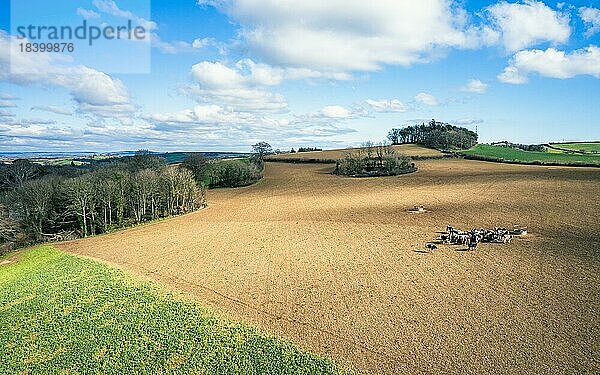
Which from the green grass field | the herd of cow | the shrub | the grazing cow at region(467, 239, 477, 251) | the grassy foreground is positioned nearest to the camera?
the grassy foreground

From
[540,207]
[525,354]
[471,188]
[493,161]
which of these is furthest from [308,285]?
[493,161]

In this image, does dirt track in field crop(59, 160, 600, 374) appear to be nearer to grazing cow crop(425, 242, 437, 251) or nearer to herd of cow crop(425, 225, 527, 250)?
grazing cow crop(425, 242, 437, 251)

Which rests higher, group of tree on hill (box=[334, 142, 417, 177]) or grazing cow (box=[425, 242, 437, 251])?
group of tree on hill (box=[334, 142, 417, 177])

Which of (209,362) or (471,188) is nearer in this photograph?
(209,362)

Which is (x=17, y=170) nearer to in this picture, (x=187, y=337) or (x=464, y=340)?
(x=187, y=337)

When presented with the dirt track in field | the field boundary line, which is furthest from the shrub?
the field boundary line

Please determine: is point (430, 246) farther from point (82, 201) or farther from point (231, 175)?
point (231, 175)

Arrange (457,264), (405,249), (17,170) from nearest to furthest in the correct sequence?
(457,264) → (405,249) → (17,170)

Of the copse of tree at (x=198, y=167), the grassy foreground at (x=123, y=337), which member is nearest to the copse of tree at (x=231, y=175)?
the copse of tree at (x=198, y=167)
